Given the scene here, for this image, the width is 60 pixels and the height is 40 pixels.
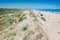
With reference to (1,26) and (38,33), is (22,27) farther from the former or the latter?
(1,26)

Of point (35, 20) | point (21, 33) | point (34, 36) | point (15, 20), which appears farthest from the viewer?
point (15, 20)

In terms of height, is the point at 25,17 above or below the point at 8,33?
above

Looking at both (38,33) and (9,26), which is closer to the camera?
(38,33)

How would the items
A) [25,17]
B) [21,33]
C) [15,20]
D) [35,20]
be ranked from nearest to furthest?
[21,33] < [35,20] < [25,17] < [15,20]

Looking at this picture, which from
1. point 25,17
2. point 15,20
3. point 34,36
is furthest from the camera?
point 15,20

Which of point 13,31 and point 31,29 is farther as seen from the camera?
point 13,31

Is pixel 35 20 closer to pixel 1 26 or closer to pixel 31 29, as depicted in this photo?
pixel 31 29

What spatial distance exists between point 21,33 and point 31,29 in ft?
2.70

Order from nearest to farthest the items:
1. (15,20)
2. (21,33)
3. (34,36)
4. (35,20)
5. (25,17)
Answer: (34,36)
(21,33)
(35,20)
(25,17)
(15,20)

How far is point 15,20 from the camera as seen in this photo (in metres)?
16.1

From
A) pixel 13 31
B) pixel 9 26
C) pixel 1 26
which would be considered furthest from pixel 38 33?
pixel 1 26

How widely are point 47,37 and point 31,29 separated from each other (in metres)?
1.33

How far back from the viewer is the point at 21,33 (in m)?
13.1

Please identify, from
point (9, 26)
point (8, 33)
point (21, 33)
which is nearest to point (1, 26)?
point (9, 26)
